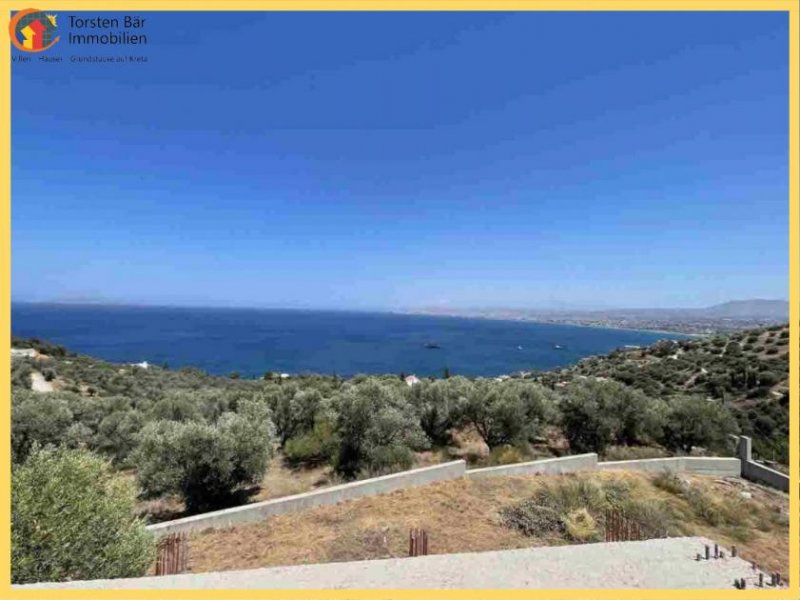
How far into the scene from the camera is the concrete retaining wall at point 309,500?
8.63m

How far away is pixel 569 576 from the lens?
5.76 meters

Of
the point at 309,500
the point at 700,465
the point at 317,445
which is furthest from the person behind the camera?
the point at 317,445

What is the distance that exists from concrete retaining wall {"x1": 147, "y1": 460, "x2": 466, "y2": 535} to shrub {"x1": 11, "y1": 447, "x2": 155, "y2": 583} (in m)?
2.82

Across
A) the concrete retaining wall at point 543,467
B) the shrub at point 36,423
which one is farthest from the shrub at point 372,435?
the shrub at point 36,423

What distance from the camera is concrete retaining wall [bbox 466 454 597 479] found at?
11991 millimetres

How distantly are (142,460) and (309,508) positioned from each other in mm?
4921

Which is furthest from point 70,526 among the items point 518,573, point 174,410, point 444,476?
point 174,410

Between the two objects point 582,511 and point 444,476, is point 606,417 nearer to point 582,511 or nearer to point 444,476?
point 582,511

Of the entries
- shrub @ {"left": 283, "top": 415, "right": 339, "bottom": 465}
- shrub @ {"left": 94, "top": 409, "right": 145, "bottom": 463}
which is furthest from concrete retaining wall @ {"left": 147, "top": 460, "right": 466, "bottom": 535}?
shrub @ {"left": 94, "top": 409, "right": 145, "bottom": 463}

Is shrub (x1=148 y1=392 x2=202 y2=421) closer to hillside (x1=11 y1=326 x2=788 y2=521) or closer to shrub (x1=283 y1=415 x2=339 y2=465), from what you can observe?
hillside (x1=11 y1=326 x2=788 y2=521)

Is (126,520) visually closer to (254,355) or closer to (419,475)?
(419,475)

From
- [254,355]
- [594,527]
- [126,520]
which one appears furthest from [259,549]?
[254,355]

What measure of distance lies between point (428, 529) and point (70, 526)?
6367 mm

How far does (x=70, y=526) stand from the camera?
16.8ft
